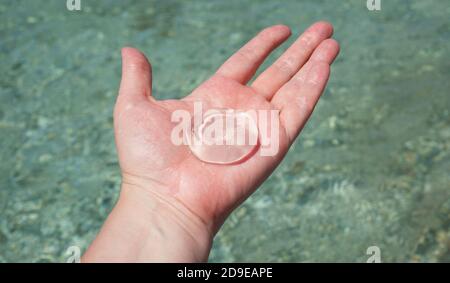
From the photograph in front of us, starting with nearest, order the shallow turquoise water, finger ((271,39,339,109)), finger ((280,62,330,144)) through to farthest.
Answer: finger ((280,62,330,144)) < finger ((271,39,339,109)) < the shallow turquoise water

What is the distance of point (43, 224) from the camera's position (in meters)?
4.11

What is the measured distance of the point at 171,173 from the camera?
96.8 inches

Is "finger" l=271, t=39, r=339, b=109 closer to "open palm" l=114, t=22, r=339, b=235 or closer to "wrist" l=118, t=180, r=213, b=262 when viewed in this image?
"open palm" l=114, t=22, r=339, b=235

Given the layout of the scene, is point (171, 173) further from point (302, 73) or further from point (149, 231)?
point (302, 73)

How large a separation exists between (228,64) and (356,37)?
2876 mm

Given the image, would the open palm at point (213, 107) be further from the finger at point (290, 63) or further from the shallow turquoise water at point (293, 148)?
the shallow turquoise water at point (293, 148)

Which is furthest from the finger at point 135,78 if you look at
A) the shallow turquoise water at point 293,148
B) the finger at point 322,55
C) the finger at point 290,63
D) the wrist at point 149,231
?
the shallow turquoise water at point 293,148

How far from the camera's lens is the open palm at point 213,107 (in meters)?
2.44

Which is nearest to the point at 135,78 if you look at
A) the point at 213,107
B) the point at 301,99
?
the point at 213,107

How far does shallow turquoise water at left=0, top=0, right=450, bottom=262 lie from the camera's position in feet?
13.1

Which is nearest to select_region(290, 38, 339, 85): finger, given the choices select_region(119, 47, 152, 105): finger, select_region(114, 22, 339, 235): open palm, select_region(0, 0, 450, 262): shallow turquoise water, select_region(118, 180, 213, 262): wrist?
select_region(114, 22, 339, 235): open palm

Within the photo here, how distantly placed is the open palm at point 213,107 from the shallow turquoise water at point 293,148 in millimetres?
1427

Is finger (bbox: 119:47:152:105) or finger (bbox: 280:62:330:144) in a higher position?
finger (bbox: 119:47:152:105)

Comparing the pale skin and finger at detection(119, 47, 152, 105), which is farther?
finger at detection(119, 47, 152, 105)
